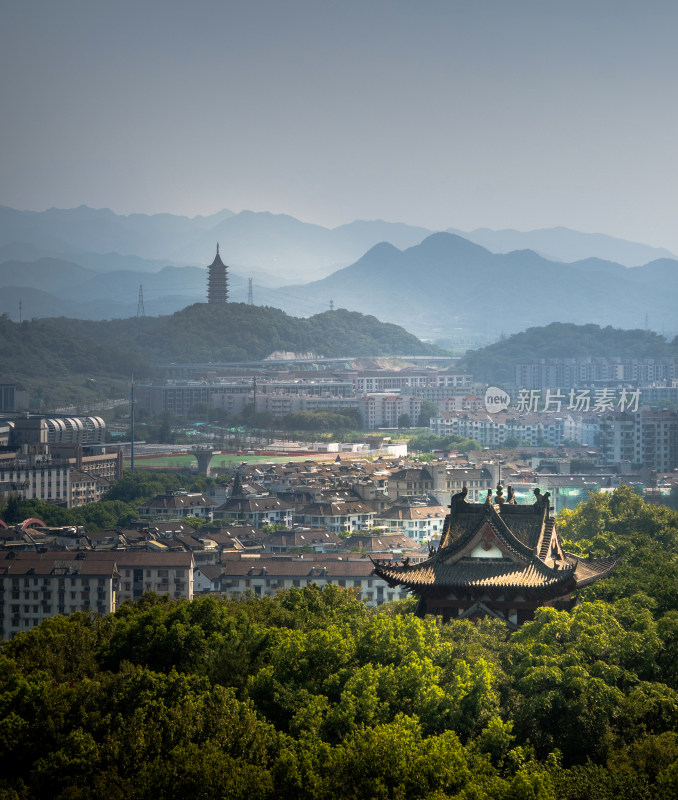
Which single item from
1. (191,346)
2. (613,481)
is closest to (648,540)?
(613,481)

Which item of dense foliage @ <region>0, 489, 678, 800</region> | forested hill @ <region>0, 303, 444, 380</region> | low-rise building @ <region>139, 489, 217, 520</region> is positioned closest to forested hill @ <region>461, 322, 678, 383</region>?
forested hill @ <region>0, 303, 444, 380</region>

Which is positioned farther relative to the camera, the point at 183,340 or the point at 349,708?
the point at 183,340

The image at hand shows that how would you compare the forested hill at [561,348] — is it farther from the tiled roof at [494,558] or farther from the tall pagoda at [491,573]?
the tall pagoda at [491,573]

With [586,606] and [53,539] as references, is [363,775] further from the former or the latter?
[53,539]

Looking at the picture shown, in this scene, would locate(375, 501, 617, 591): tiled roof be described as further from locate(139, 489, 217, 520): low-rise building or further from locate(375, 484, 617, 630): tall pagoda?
locate(139, 489, 217, 520): low-rise building

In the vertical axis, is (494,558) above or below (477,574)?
above

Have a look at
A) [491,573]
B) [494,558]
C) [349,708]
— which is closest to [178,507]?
[494,558]

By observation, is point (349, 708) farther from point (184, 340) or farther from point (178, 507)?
point (184, 340)

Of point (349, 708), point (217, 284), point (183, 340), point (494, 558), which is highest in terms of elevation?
point (217, 284)
